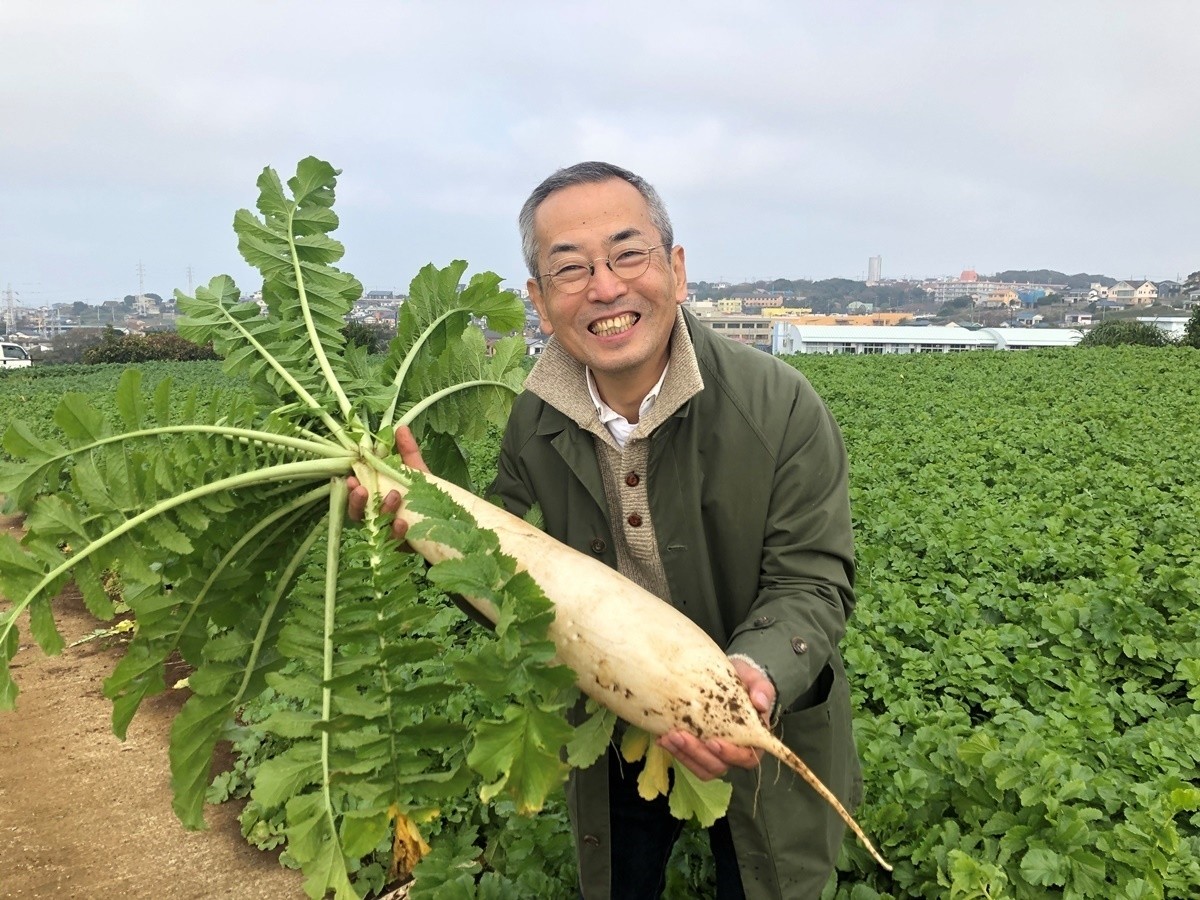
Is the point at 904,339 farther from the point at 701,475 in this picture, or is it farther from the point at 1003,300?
the point at 1003,300

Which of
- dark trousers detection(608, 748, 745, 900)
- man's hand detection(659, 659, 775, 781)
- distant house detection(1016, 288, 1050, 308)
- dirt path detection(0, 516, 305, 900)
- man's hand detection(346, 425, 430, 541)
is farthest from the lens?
distant house detection(1016, 288, 1050, 308)

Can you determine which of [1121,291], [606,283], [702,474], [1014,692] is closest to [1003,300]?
[1121,291]

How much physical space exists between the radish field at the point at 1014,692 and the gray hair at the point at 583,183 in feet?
2.88

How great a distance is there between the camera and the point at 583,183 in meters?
1.92

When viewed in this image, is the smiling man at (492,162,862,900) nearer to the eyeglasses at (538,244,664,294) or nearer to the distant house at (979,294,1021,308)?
the eyeglasses at (538,244,664,294)

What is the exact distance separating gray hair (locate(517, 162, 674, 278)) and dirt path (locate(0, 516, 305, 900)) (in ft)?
9.76

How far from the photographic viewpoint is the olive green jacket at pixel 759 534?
1934mm

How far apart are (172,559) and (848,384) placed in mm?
17758

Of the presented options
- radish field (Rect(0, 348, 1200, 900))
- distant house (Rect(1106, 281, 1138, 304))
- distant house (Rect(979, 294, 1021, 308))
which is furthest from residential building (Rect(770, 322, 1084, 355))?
distant house (Rect(1106, 281, 1138, 304))

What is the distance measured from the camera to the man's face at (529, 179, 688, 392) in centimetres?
190

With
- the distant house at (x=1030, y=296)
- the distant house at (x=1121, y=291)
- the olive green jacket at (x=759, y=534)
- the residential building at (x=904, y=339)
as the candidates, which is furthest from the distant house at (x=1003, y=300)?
the olive green jacket at (x=759, y=534)

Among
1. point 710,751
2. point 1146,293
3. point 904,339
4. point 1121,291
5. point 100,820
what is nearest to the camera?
point 710,751

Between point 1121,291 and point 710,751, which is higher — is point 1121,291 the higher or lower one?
the lower one

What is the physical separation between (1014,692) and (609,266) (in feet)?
10.6
